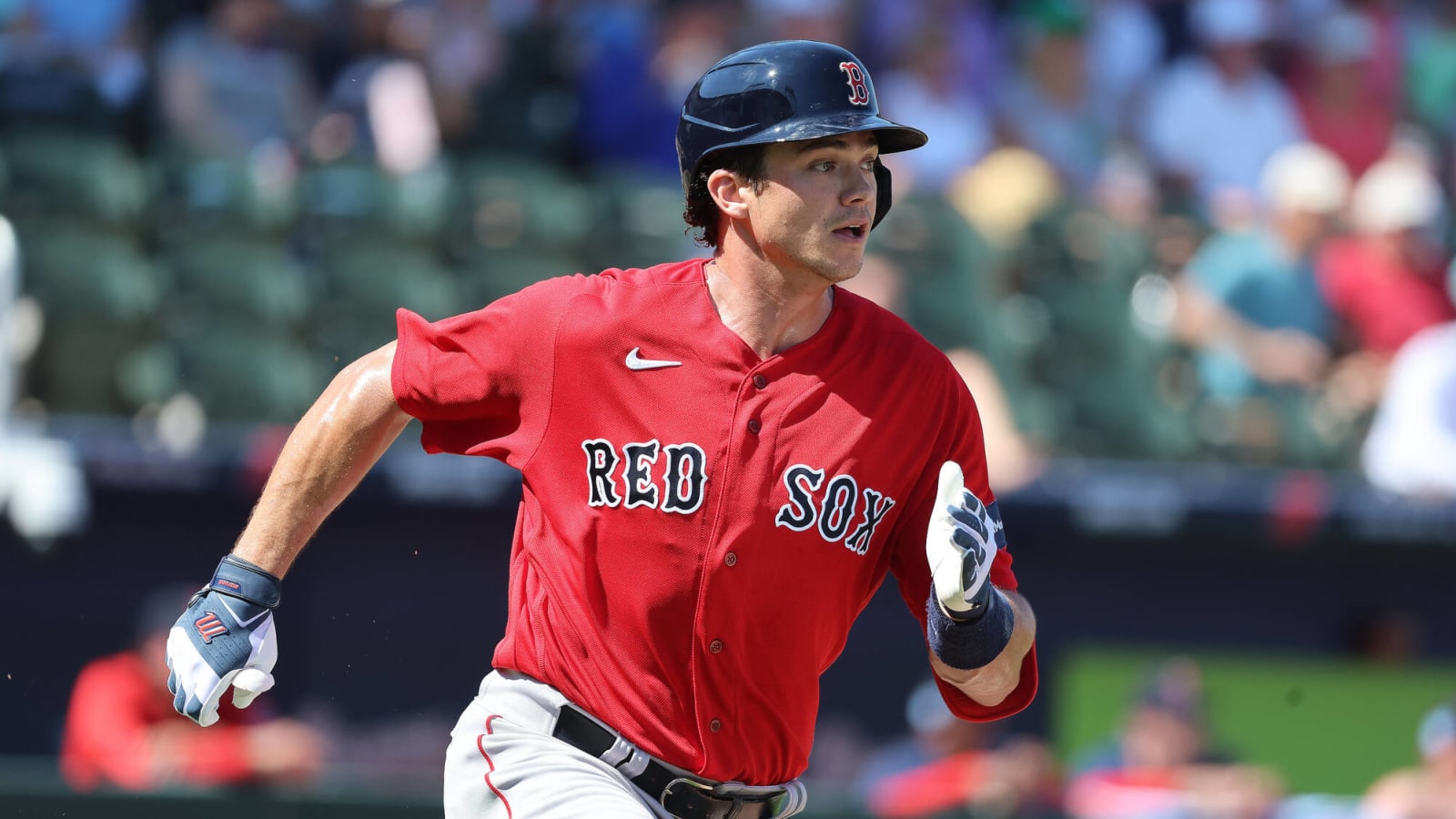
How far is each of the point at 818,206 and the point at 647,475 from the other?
1.86ft

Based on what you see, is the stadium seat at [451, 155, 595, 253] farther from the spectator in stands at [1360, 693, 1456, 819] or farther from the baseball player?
the baseball player

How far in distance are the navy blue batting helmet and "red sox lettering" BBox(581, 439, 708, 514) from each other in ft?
1.85

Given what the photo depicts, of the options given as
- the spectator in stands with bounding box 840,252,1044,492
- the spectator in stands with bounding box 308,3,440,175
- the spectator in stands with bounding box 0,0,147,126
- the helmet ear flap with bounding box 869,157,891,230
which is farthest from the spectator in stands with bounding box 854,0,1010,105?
the helmet ear flap with bounding box 869,157,891,230

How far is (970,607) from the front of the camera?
317 centimetres

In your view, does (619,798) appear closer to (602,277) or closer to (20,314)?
(602,277)

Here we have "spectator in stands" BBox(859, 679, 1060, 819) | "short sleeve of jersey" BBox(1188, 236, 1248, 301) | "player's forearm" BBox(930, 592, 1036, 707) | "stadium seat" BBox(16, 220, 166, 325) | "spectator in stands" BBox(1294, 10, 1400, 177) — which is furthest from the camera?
"spectator in stands" BBox(1294, 10, 1400, 177)

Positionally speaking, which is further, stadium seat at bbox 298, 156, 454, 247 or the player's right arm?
stadium seat at bbox 298, 156, 454, 247

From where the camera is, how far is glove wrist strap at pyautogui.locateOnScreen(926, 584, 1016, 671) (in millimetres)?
3236

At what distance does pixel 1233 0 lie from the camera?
9891 millimetres

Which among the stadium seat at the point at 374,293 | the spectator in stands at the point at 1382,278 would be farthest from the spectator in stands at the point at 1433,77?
the stadium seat at the point at 374,293

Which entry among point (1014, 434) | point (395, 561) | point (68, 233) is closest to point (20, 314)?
point (68, 233)

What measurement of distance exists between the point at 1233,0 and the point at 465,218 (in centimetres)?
444

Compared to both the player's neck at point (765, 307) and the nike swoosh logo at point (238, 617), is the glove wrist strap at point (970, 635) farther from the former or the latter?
the nike swoosh logo at point (238, 617)

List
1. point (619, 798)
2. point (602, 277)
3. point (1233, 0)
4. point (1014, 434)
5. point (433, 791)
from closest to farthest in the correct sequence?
point (619, 798) → point (602, 277) → point (433, 791) → point (1014, 434) → point (1233, 0)
